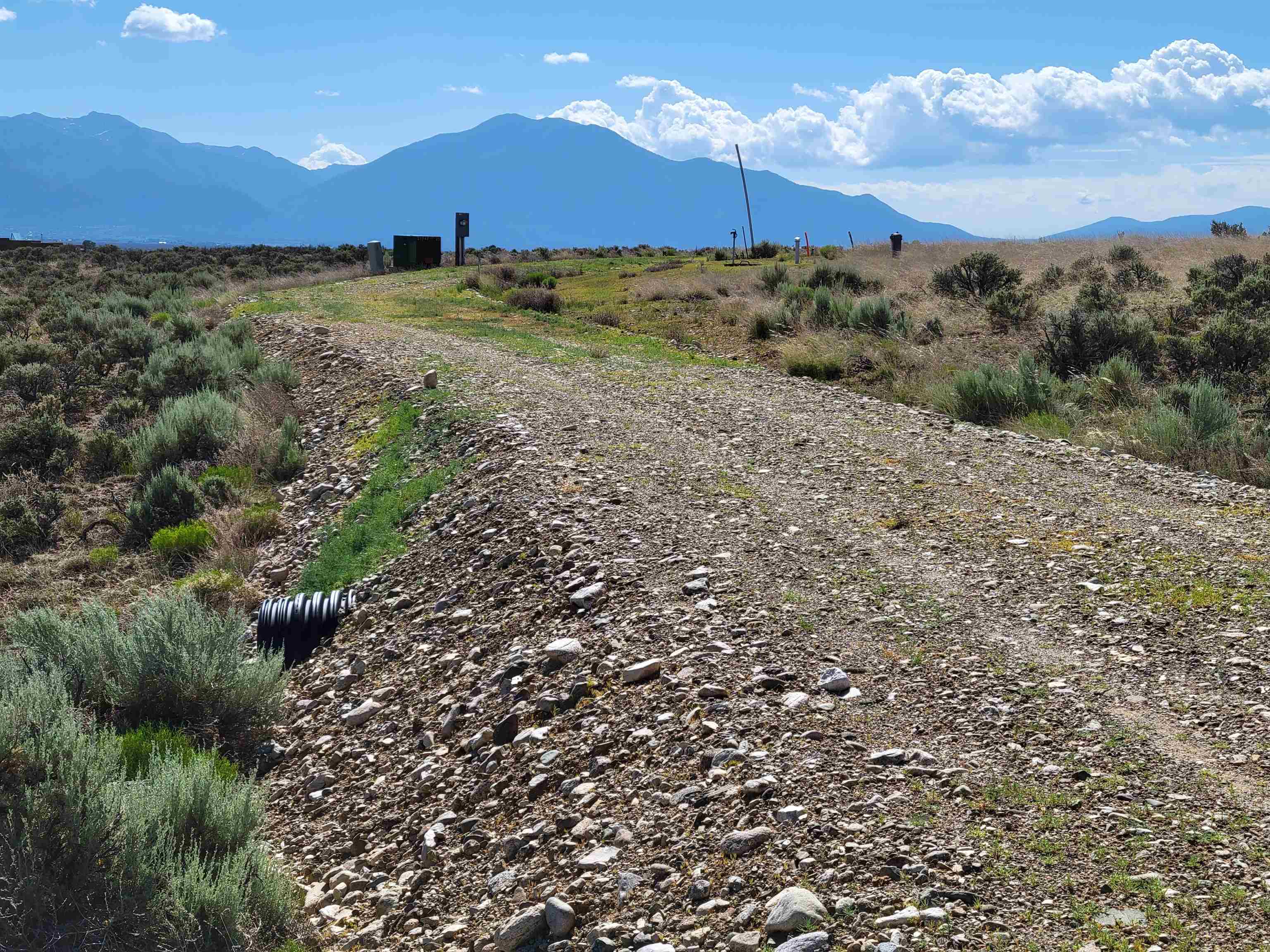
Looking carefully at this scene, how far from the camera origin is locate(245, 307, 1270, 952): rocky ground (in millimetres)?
3561

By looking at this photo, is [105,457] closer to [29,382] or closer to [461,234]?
[29,382]

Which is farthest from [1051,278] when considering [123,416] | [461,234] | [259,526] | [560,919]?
[461,234]

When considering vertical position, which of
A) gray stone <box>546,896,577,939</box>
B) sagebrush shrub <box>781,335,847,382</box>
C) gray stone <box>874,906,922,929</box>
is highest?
sagebrush shrub <box>781,335,847,382</box>

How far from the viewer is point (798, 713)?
475 cm

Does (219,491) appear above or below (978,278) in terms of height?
below

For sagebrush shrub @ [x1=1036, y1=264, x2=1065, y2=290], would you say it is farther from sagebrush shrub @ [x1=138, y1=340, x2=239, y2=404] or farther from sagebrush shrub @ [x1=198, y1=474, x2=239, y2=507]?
sagebrush shrub @ [x1=198, y1=474, x2=239, y2=507]

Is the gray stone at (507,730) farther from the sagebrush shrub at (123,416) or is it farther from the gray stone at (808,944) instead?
the sagebrush shrub at (123,416)

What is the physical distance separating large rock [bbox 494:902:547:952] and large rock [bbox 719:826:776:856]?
0.81m

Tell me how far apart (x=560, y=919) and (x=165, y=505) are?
10411 millimetres

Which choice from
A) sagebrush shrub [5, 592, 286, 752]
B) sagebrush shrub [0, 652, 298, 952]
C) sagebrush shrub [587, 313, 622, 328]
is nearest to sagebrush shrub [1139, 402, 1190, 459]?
sagebrush shrub [5, 592, 286, 752]

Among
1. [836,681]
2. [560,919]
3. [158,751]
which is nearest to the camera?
[560,919]

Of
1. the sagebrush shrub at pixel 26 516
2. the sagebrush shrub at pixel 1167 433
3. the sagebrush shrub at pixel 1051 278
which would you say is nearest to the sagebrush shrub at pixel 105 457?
the sagebrush shrub at pixel 26 516

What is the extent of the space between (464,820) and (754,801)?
1.72 metres

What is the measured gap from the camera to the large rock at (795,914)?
3.43m
